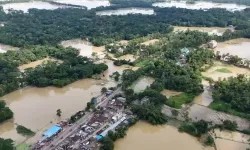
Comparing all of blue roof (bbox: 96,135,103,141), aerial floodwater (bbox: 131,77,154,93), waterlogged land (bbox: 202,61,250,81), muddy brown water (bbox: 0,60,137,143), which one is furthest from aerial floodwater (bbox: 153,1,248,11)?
blue roof (bbox: 96,135,103,141)

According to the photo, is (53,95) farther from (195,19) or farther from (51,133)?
(195,19)

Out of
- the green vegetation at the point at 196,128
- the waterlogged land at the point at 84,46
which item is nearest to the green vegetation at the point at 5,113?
the green vegetation at the point at 196,128

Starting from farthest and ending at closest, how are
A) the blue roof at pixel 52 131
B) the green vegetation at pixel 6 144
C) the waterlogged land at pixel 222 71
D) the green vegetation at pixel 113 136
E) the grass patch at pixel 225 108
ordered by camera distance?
1. the waterlogged land at pixel 222 71
2. the grass patch at pixel 225 108
3. the blue roof at pixel 52 131
4. the green vegetation at pixel 113 136
5. the green vegetation at pixel 6 144

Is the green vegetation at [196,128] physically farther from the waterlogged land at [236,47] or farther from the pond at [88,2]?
the pond at [88,2]

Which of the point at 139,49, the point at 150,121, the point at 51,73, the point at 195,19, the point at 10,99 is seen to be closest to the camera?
the point at 150,121

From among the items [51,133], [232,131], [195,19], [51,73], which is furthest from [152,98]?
[195,19]

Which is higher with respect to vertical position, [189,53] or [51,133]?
[189,53]
